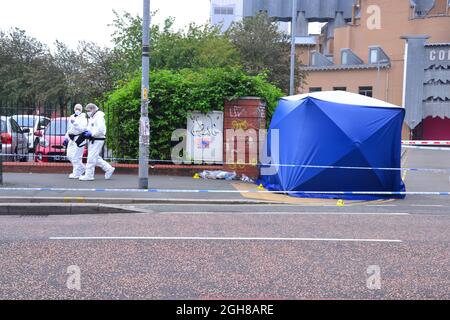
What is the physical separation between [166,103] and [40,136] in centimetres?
460

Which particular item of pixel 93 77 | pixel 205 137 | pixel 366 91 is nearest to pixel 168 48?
pixel 93 77

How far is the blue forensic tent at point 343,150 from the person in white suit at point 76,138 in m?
4.83

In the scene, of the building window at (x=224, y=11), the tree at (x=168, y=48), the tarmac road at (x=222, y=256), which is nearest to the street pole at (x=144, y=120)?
the tarmac road at (x=222, y=256)

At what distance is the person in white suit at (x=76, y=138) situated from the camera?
1317cm

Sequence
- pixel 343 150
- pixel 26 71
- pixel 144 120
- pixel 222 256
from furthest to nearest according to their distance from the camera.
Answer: pixel 26 71
pixel 343 150
pixel 144 120
pixel 222 256

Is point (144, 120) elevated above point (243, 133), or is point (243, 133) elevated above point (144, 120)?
point (144, 120)

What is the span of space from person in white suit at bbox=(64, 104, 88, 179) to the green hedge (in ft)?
6.40

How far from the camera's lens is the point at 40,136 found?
17.2 meters

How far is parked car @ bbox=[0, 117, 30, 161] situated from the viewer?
16281 millimetres

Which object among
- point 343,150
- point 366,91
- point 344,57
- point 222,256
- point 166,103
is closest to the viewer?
point 222,256

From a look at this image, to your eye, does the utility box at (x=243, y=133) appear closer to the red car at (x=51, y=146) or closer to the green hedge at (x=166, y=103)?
the green hedge at (x=166, y=103)

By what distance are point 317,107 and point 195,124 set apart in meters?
3.97

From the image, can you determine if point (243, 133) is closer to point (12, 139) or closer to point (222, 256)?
point (12, 139)

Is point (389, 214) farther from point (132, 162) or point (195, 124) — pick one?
point (132, 162)
